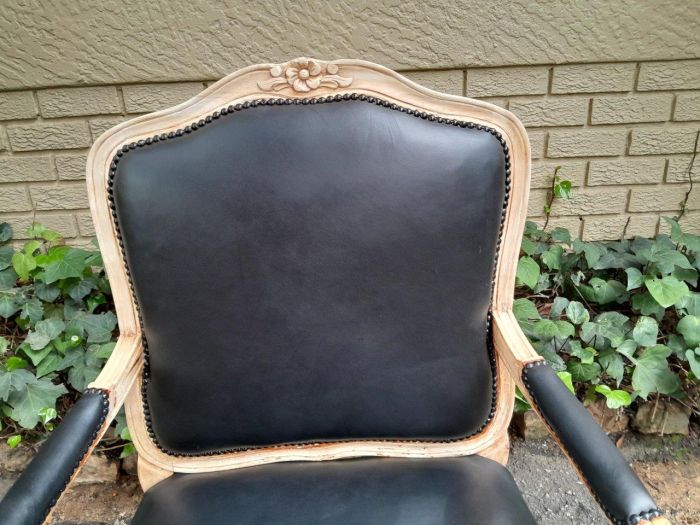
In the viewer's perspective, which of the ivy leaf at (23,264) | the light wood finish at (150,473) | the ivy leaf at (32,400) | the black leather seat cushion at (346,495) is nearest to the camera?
the black leather seat cushion at (346,495)

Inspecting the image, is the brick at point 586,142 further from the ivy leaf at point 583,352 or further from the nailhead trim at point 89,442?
the nailhead trim at point 89,442

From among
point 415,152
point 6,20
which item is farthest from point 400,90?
point 6,20

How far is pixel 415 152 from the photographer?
35.6 inches

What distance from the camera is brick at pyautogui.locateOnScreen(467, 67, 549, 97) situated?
171 cm

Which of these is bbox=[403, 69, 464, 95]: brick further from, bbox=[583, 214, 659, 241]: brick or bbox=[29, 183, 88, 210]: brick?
bbox=[29, 183, 88, 210]: brick

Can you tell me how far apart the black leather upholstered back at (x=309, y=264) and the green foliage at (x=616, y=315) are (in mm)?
649

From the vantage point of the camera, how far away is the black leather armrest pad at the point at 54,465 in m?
0.68

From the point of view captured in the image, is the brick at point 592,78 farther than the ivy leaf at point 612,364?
Yes

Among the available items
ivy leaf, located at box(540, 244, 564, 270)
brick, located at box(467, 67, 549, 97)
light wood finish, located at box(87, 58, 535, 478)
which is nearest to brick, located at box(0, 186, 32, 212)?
light wood finish, located at box(87, 58, 535, 478)

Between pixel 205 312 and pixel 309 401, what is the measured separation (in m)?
0.26

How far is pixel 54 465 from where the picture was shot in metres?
0.73

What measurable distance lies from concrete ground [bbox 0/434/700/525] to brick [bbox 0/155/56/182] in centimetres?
101

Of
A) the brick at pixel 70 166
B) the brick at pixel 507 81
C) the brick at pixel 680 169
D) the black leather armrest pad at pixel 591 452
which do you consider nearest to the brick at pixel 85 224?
the brick at pixel 70 166

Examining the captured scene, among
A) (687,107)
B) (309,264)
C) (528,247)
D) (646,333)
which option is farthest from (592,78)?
(309,264)
